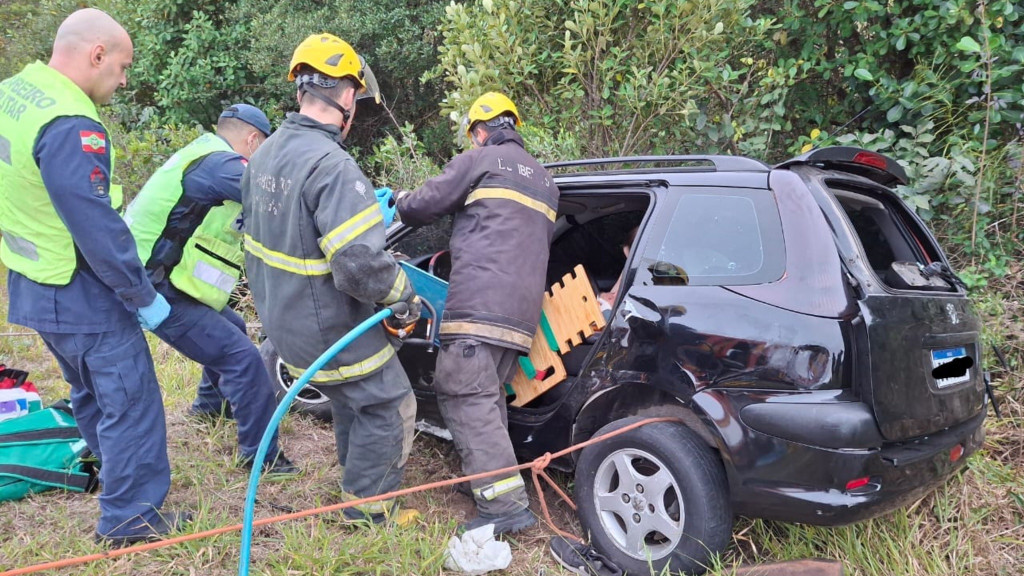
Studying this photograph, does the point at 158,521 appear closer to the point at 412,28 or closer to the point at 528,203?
the point at 528,203

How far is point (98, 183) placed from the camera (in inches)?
95.4

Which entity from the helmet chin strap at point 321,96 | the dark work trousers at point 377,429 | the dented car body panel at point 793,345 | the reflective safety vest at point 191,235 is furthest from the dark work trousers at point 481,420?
the reflective safety vest at point 191,235

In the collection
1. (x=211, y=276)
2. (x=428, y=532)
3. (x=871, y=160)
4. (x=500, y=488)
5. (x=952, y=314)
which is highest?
(x=871, y=160)

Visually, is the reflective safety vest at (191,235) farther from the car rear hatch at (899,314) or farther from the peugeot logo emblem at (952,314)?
the peugeot logo emblem at (952,314)

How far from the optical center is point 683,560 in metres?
2.41

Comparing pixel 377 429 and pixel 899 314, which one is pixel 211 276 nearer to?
pixel 377 429

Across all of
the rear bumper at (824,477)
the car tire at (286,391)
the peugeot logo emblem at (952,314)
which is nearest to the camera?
the rear bumper at (824,477)

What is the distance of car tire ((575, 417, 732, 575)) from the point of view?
238 cm

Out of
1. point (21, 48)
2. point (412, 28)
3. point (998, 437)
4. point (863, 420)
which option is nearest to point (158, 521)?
point (863, 420)

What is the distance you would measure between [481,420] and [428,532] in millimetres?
504

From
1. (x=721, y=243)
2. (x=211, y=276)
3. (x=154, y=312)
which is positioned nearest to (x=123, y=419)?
(x=154, y=312)

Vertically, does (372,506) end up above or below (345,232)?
below

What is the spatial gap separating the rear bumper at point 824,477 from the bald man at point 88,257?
225 cm

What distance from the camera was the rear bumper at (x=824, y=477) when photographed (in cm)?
214
